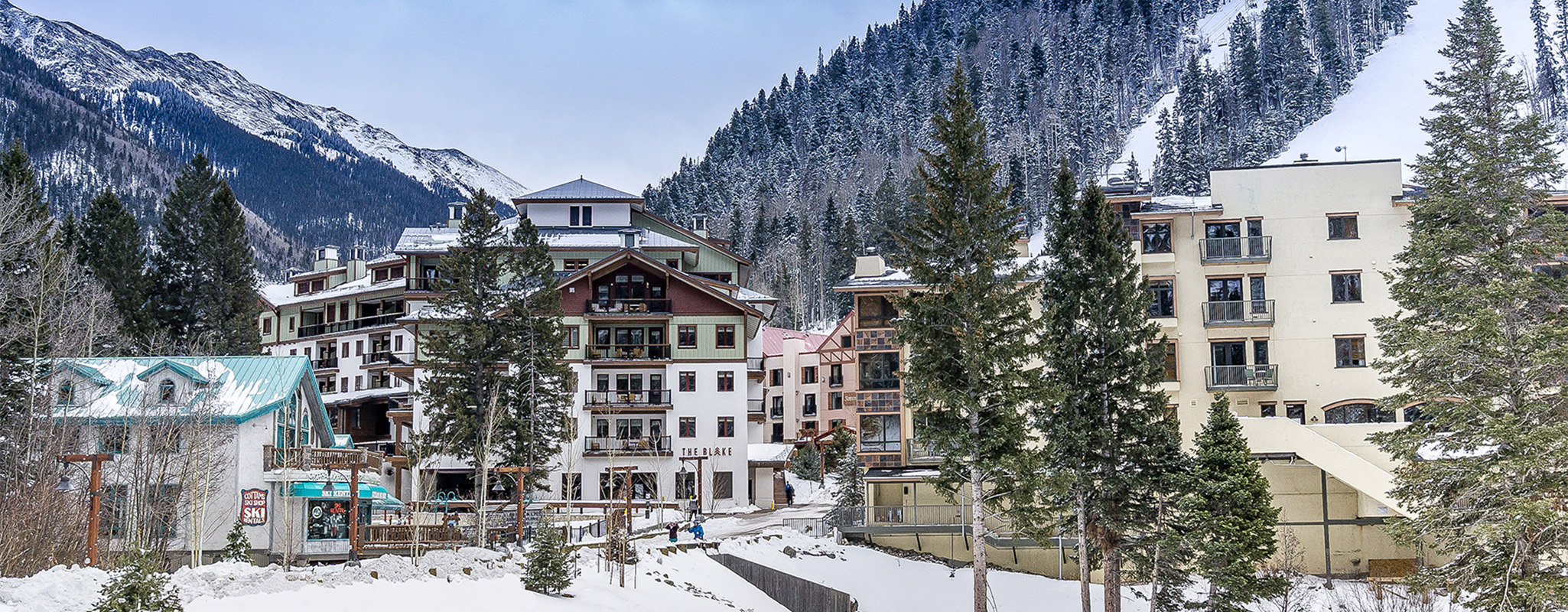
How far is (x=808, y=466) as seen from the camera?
76750mm

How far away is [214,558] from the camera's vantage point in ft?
123

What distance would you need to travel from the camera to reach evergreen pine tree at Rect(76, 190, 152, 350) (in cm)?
5984

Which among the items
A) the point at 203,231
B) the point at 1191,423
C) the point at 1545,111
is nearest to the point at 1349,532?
the point at 1191,423

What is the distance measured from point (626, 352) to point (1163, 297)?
27.6 metres

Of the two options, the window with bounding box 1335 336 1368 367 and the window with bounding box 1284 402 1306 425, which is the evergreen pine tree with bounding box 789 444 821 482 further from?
the window with bounding box 1335 336 1368 367

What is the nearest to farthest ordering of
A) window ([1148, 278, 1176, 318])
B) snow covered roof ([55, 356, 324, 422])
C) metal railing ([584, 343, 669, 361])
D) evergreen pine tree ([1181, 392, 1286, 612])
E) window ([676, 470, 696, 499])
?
evergreen pine tree ([1181, 392, 1286, 612]) < snow covered roof ([55, 356, 324, 422]) < window ([1148, 278, 1176, 318]) < window ([676, 470, 696, 499]) < metal railing ([584, 343, 669, 361])

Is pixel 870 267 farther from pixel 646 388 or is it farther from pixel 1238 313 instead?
pixel 646 388

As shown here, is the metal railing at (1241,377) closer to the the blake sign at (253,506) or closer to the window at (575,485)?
the window at (575,485)

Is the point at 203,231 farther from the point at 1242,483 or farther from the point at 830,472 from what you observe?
the point at 1242,483

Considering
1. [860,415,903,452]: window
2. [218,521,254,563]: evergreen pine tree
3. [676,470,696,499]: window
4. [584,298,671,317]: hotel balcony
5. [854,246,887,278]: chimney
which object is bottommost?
[676,470,696,499]: window

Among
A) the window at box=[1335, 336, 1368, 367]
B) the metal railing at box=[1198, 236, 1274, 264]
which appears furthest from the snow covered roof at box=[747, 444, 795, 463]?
the window at box=[1335, 336, 1368, 367]

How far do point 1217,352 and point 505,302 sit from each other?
2937 centimetres

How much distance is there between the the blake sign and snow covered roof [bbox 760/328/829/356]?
50997 mm

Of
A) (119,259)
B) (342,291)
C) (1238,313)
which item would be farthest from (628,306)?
(1238,313)
